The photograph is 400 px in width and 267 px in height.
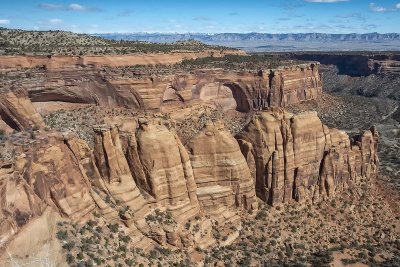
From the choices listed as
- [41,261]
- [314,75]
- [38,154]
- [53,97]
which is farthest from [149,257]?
[314,75]

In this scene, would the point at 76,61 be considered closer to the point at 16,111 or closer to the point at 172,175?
the point at 16,111

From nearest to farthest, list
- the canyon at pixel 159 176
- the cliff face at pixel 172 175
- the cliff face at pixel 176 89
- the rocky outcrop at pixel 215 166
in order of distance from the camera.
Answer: the canyon at pixel 159 176 → the cliff face at pixel 172 175 → the rocky outcrop at pixel 215 166 → the cliff face at pixel 176 89

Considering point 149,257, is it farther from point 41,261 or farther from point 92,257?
point 41,261

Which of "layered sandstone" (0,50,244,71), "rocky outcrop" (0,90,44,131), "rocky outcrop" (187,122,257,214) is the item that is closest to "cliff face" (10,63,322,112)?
"layered sandstone" (0,50,244,71)

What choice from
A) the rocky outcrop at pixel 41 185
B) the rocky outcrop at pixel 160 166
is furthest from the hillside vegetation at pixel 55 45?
the rocky outcrop at pixel 41 185

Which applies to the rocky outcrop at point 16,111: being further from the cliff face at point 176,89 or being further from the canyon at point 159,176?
the cliff face at point 176,89
